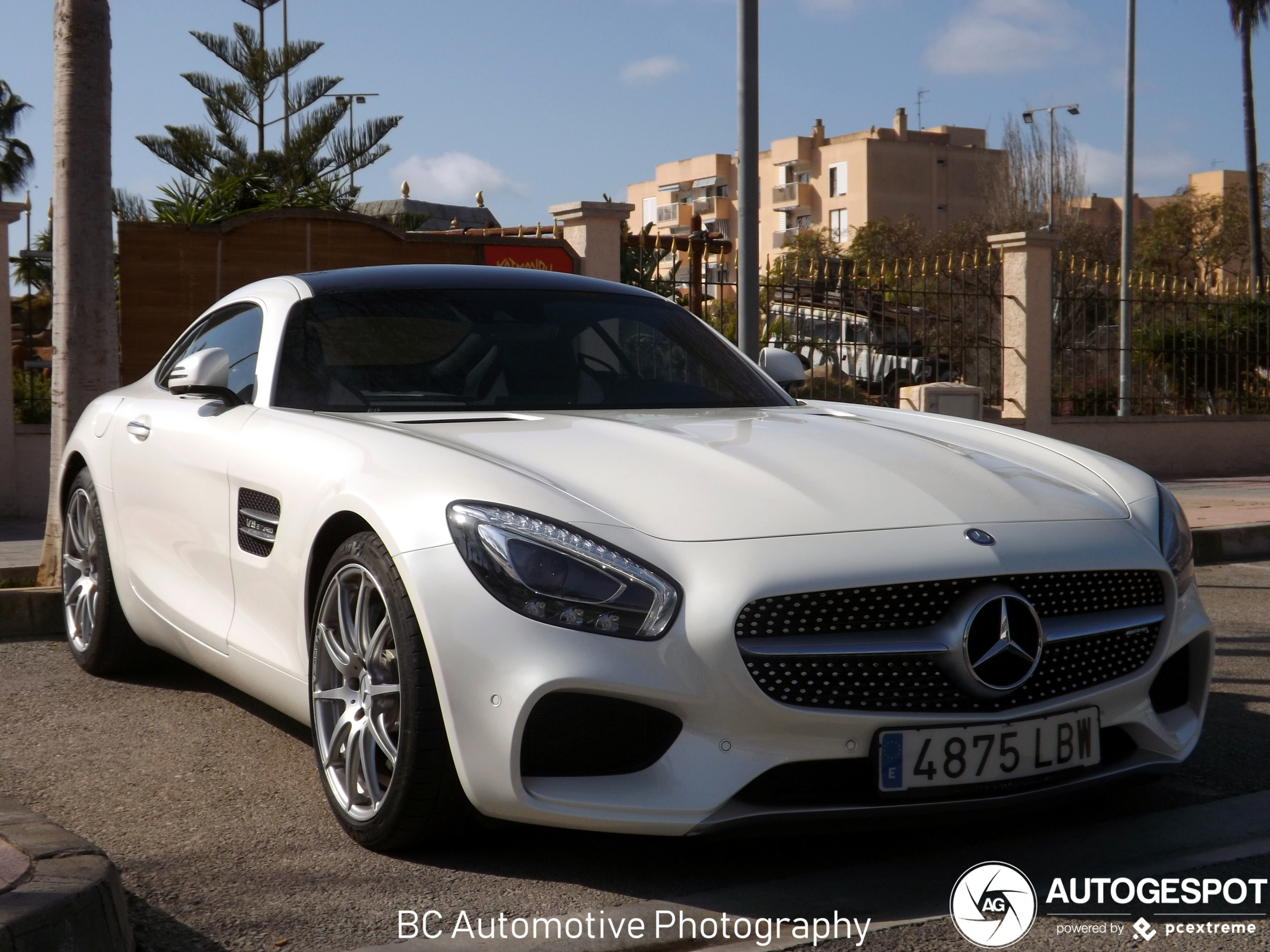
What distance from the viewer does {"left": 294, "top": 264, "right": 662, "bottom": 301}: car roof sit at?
456 cm

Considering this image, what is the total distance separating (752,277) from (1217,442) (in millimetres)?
11233

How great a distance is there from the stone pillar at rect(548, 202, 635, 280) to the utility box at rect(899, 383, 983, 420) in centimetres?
291

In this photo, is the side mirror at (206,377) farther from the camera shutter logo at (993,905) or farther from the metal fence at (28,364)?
the metal fence at (28,364)

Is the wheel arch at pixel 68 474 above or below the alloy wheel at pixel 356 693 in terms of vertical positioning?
above

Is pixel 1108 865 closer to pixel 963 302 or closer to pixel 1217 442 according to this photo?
pixel 963 302

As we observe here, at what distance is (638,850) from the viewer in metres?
3.28

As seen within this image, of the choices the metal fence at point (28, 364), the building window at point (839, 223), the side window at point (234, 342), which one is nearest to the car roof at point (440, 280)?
the side window at point (234, 342)

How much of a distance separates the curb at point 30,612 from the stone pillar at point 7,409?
5.60 metres

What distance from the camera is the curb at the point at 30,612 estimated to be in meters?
6.04

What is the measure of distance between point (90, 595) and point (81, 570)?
0.48 ft

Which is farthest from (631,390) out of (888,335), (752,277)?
(888,335)

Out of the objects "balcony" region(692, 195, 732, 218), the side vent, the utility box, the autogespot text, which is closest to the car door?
the side vent

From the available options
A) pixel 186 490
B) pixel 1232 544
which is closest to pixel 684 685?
pixel 186 490

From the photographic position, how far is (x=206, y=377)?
4.30 metres
